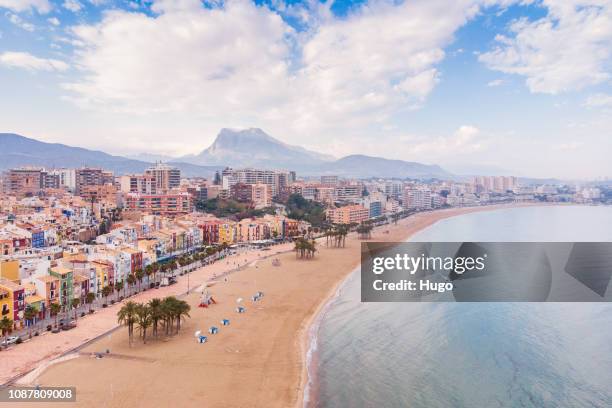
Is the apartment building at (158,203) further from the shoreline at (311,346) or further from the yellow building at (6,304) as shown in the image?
the yellow building at (6,304)

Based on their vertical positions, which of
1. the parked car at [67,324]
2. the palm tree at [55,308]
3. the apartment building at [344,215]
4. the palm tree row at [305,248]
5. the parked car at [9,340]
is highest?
the apartment building at [344,215]

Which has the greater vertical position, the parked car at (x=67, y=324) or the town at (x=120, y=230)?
the town at (x=120, y=230)

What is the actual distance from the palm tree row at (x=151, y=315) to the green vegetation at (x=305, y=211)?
169 ft

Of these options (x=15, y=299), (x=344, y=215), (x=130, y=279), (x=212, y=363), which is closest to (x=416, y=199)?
(x=344, y=215)

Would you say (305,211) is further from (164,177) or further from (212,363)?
(212,363)

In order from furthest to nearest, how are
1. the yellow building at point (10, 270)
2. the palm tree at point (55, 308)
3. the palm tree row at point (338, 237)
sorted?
the palm tree row at point (338, 237), the yellow building at point (10, 270), the palm tree at point (55, 308)

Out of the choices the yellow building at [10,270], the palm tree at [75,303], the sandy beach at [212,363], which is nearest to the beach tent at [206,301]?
the sandy beach at [212,363]

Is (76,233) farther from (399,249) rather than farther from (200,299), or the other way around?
(399,249)

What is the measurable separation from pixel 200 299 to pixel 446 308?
1613 centimetres

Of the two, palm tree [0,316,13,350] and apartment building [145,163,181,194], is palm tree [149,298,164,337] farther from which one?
apartment building [145,163,181,194]

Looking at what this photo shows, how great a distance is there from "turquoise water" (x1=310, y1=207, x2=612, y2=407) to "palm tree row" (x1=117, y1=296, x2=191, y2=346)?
7.35m

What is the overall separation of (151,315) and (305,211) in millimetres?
64752

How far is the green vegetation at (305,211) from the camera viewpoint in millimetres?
76750

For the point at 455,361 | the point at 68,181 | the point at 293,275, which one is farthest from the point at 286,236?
the point at 68,181
